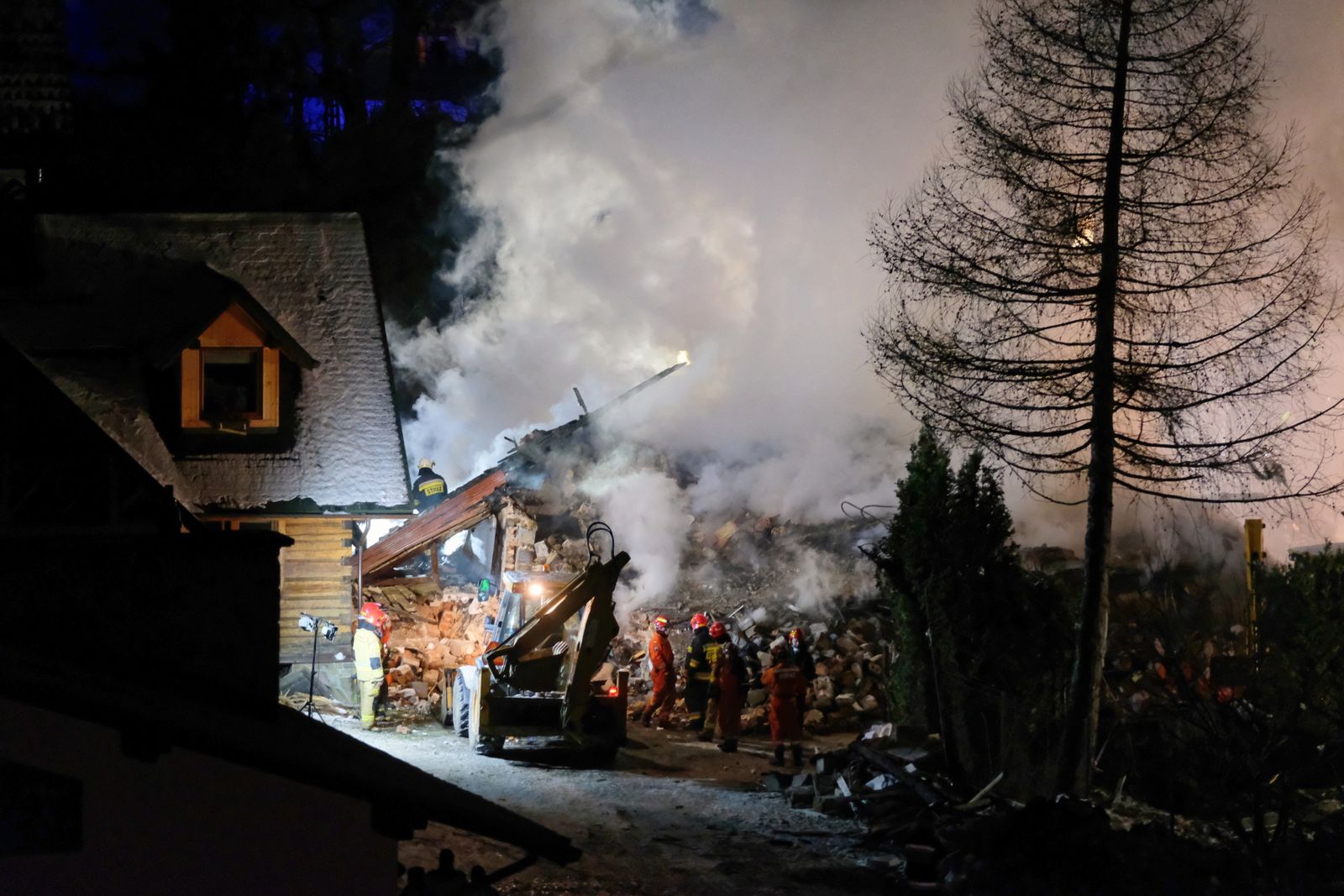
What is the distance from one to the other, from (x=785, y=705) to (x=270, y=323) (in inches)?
366

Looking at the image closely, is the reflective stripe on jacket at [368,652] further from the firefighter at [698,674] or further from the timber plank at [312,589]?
the firefighter at [698,674]

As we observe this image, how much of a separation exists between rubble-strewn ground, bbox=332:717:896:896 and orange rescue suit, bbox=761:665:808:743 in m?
0.59

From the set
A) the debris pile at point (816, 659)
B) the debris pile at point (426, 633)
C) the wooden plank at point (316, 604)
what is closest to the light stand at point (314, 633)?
the wooden plank at point (316, 604)

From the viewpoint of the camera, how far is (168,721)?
5480mm

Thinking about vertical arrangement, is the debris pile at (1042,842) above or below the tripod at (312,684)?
below

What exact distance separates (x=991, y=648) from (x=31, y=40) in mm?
17980

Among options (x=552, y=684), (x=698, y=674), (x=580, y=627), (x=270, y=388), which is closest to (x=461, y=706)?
(x=552, y=684)

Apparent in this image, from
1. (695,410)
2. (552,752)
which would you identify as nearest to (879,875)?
(552,752)

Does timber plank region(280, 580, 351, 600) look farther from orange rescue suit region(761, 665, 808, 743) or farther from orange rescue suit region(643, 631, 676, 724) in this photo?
orange rescue suit region(761, 665, 808, 743)

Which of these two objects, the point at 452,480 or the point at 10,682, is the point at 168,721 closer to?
the point at 10,682

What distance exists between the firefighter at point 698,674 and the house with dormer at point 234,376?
4.86 meters

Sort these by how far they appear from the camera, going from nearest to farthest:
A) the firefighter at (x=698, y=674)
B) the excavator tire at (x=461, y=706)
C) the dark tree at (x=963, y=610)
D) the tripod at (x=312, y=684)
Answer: the dark tree at (x=963, y=610) < the tripod at (x=312, y=684) < the excavator tire at (x=461, y=706) < the firefighter at (x=698, y=674)

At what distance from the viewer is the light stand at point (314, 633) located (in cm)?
1543

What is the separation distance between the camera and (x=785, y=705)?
50.6 feet
